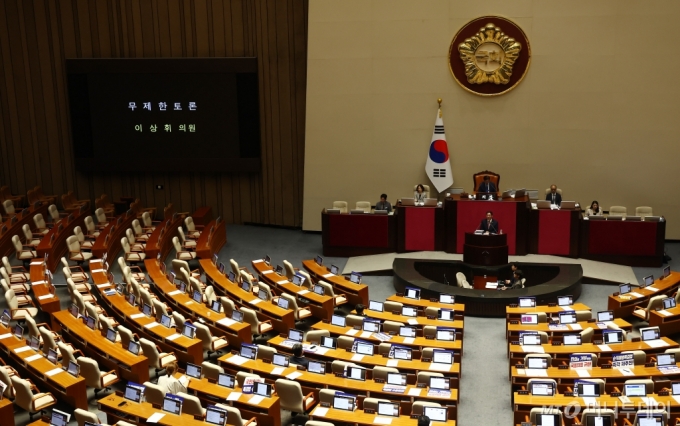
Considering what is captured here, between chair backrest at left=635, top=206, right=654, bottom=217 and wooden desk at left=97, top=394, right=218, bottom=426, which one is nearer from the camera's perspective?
wooden desk at left=97, top=394, right=218, bottom=426

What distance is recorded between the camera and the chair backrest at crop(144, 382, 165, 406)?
907 centimetres

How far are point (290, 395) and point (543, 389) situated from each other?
311 centimetres

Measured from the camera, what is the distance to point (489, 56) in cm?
1761

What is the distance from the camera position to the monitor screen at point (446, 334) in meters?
11.5

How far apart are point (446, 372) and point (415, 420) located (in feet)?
4.89

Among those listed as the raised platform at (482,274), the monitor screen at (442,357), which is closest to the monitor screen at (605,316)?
the raised platform at (482,274)

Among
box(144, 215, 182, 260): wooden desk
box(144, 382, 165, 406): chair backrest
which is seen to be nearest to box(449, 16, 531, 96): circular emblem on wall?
box(144, 215, 182, 260): wooden desk

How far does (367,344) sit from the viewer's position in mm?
10938

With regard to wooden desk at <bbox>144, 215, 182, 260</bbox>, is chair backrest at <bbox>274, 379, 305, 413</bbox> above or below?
below

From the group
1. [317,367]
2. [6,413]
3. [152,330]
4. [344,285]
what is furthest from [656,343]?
[6,413]

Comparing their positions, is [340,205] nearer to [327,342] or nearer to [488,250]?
[488,250]

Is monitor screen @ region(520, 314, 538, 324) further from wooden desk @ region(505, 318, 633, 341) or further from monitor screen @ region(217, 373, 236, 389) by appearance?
monitor screen @ region(217, 373, 236, 389)

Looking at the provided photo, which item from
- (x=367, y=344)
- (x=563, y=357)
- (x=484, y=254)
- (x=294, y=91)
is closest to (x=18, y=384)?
(x=367, y=344)

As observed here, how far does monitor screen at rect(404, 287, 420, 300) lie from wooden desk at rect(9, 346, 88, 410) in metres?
5.95
